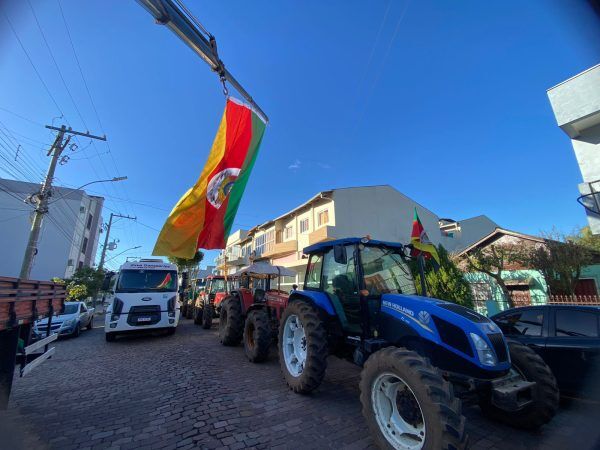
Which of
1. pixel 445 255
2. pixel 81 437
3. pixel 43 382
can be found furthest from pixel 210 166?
pixel 445 255

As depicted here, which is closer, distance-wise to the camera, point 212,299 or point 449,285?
point 449,285

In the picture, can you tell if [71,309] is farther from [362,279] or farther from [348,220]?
[348,220]

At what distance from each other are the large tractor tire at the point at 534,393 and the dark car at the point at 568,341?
4.10 ft

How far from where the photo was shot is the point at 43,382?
204 inches

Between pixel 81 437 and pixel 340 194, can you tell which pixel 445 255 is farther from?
pixel 81 437

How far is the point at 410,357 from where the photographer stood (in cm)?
272

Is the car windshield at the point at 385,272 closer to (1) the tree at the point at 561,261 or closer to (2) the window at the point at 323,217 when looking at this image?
(1) the tree at the point at 561,261

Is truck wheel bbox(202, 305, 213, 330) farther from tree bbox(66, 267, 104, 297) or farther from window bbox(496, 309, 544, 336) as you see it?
tree bbox(66, 267, 104, 297)

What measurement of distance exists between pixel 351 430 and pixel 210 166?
192 inches

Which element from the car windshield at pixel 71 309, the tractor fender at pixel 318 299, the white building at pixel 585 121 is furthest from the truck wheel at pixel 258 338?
the white building at pixel 585 121

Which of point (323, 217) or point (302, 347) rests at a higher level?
point (323, 217)

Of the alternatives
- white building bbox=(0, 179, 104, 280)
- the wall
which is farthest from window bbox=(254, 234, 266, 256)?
white building bbox=(0, 179, 104, 280)

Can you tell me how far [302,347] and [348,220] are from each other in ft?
55.3

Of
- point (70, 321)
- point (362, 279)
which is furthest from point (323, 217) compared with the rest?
point (362, 279)
